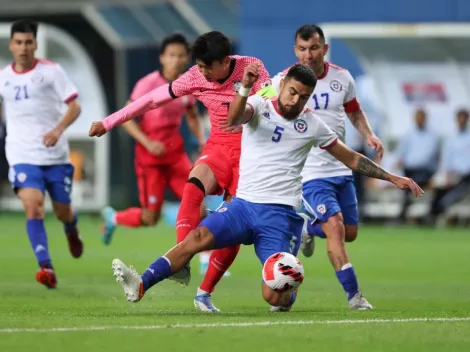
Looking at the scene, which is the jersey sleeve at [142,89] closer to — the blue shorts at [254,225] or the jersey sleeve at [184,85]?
the jersey sleeve at [184,85]

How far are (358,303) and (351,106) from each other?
78.3 inches

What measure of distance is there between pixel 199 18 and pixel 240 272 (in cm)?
1717

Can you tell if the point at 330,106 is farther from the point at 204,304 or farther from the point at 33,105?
the point at 33,105

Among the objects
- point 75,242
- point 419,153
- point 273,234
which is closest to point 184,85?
point 273,234

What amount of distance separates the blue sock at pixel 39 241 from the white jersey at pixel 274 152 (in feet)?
11.9

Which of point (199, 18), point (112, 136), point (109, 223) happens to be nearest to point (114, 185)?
point (112, 136)

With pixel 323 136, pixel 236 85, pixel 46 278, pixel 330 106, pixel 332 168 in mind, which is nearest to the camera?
pixel 323 136

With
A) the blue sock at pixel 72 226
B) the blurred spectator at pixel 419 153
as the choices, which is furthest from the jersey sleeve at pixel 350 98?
the blurred spectator at pixel 419 153

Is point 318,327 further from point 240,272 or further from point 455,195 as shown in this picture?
point 455,195

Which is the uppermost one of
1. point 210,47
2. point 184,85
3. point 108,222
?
point 210,47

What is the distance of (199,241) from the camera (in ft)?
33.0

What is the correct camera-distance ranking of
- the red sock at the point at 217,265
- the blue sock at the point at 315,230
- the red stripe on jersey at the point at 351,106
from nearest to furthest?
the red sock at the point at 217,265 → the red stripe on jersey at the point at 351,106 → the blue sock at the point at 315,230

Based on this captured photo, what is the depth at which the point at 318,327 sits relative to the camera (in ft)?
30.4

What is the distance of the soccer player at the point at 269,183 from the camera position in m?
10.1
